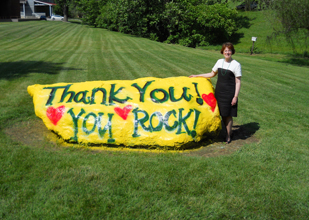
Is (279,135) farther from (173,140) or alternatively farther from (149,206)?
(149,206)

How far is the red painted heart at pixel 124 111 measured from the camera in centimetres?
499

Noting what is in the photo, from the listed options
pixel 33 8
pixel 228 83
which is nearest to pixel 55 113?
pixel 228 83

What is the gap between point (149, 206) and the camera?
3.43 meters

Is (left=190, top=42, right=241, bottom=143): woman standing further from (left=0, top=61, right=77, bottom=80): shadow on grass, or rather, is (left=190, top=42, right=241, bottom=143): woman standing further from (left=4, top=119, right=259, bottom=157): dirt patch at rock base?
(left=0, top=61, right=77, bottom=80): shadow on grass

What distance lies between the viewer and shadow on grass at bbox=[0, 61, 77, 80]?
33.1 ft

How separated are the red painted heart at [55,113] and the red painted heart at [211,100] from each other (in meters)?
2.79

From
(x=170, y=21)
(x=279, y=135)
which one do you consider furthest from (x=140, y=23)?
(x=279, y=135)

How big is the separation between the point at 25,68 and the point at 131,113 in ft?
27.1

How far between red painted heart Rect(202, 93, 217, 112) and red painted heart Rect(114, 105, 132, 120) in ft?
4.97

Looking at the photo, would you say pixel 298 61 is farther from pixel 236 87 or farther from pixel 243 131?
pixel 236 87

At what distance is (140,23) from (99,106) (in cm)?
2699

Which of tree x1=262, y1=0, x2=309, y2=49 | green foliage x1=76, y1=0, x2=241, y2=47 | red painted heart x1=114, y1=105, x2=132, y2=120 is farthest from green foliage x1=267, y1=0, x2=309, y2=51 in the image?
red painted heart x1=114, y1=105, x2=132, y2=120

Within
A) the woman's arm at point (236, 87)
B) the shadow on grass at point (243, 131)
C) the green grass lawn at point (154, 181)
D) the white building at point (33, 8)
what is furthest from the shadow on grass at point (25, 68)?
the white building at point (33, 8)

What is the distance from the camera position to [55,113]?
16.6 feet
